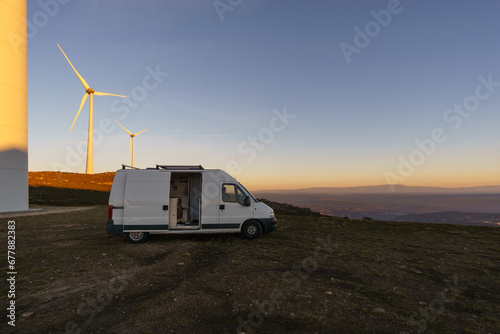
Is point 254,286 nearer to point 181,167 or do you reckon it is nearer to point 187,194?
point 181,167

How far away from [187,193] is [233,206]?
9.90 feet

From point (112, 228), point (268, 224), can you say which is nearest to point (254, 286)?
point (268, 224)

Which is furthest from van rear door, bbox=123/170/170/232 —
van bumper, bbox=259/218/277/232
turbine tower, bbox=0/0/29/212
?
turbine tower, bbox=0/0/29/212

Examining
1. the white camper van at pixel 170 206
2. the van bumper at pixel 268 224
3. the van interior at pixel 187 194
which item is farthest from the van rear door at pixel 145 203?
the van bumper at pixel 268 224

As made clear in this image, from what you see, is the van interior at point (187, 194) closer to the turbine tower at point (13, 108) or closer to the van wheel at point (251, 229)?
the van wheel at point (251, 229)

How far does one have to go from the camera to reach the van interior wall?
1138 cm

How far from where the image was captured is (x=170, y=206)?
1001cm

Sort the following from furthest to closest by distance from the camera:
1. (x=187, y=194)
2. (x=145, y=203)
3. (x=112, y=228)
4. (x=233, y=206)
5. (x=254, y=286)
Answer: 1. (x=187, y=194)
2. (x=233, y=206)
3. (x=145, y=203)
4. (x=112, y=228)
5. (x=254, y=286)

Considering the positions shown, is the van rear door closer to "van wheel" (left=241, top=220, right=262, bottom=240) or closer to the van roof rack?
the van roof rack

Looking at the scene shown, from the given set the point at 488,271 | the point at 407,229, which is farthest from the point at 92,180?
the point at 488,271

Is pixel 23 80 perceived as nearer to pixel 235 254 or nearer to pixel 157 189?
pixel 157 189

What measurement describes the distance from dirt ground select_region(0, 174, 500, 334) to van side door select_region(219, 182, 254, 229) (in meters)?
0.73

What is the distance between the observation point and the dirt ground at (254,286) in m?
4.00

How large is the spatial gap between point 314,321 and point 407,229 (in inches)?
444
